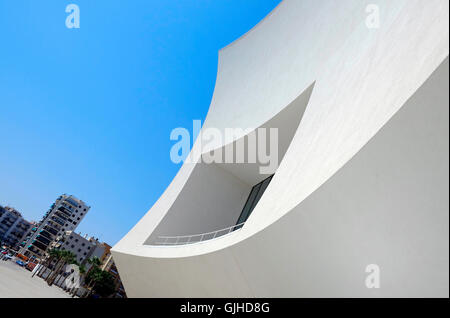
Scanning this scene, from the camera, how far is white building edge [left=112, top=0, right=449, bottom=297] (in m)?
2.54

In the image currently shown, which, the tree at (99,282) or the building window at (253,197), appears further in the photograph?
the tree at (99,282)

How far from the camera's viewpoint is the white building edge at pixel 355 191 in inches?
100

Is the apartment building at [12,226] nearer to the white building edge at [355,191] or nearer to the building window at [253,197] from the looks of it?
the building window at [253,197]

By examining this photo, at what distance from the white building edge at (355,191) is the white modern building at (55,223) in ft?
256

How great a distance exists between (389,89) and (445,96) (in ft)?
3.11

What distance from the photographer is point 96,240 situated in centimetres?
7550

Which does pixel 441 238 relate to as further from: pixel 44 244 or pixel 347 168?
pixel 44 244

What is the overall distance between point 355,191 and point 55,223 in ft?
284

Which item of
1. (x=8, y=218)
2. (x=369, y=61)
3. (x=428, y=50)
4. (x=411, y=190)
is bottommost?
(x=411, y=190)
